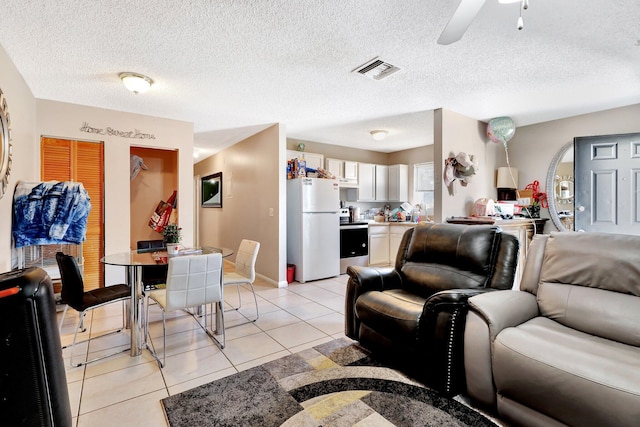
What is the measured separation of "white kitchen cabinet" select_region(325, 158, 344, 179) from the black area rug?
Answer: 4.00 m

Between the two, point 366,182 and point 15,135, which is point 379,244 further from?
point 15,135

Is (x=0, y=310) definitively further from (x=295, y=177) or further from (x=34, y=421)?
(x=295, y=177)

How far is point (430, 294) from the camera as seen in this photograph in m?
2.43

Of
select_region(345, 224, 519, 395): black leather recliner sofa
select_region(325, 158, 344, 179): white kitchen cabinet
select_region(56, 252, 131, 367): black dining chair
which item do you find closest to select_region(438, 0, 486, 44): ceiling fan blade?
select_region(345, 224, 519, 395): black leather recliner sofa

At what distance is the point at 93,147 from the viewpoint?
3785 millimetres

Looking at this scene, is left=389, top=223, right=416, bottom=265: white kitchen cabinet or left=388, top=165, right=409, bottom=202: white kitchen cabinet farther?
left=388, top=165, right=409, bottom=202: white kitchen cabinet

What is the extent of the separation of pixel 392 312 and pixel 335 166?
405cm

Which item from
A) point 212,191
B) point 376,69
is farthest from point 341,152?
point 376,69

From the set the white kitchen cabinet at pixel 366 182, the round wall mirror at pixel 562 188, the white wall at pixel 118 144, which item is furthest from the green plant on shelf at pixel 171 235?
the round wall mirror at pixel 562 188

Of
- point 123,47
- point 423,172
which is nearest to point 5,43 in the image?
point 123,47

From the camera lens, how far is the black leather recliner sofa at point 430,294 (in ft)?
6.04

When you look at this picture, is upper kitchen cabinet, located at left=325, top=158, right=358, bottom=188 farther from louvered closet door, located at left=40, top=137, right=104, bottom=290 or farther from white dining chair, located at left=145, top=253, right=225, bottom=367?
white dining chair, located at left=145, top=253, right=225, bottom=367

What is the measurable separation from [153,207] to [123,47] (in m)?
3.08

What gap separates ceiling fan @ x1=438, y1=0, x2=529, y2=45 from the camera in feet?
5.00
